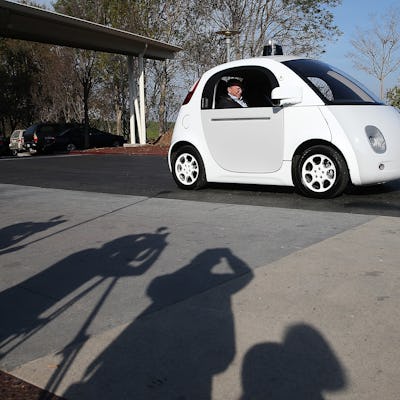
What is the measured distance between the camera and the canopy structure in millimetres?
19078

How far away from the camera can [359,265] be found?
4.00 metres

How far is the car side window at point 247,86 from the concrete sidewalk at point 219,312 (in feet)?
7.79

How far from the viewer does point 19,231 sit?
5.81 m

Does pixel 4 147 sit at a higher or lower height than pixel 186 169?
lower

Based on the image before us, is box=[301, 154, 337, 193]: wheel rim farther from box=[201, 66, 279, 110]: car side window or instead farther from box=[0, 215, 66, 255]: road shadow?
box=[0, 215, 66, 255]: road shadow

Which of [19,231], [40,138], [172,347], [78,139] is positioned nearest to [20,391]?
[172,347]

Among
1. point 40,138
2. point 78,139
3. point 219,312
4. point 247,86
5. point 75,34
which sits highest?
point 75,34

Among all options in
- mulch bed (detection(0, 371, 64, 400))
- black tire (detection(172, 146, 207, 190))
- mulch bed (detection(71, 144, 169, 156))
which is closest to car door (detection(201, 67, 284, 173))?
black tire (detection(172, 146, 207, 190))

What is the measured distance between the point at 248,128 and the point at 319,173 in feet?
3.90

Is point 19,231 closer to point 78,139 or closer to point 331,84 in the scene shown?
point 331,84

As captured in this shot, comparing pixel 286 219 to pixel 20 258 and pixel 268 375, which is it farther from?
pixel 268 375

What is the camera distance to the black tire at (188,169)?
8.07 m

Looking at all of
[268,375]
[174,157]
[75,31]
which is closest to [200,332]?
[268,375]

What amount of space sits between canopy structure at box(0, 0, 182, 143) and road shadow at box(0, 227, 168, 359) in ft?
51.5
